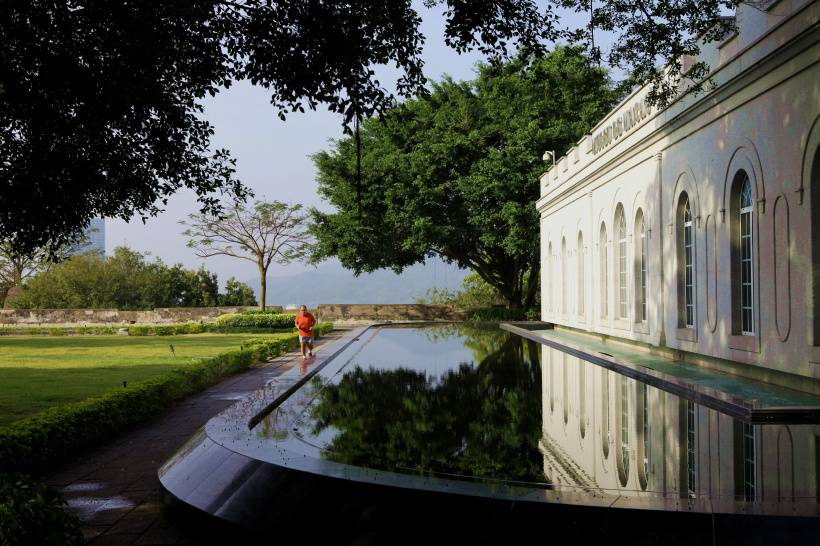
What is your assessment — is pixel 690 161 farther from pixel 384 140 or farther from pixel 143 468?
pixel 384 140

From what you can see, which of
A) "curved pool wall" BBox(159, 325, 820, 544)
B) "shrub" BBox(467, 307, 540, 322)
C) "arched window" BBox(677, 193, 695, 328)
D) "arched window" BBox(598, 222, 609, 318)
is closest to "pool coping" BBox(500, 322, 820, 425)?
"arched window" BBox(677, 193, 695, 328)

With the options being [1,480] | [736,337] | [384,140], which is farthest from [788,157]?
[384,140]

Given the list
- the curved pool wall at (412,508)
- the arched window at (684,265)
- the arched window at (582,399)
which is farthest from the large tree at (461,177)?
the curved pool wall at (412,508)

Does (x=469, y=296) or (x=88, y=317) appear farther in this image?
(x=469, y=296)

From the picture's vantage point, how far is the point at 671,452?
6.74 metres

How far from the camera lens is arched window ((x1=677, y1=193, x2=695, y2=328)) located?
16.3m

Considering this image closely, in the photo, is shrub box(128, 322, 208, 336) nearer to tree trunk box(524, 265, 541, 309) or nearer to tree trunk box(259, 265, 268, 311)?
tree trunk box(259, 265, 268, 311)

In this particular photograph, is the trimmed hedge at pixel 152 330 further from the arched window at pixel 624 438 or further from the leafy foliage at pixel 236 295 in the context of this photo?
the arched window at pixel 624 438

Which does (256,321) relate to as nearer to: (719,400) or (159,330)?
(159,330)

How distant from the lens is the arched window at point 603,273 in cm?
2293

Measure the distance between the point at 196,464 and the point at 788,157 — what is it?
31.5 feet

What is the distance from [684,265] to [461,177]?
72.8ft

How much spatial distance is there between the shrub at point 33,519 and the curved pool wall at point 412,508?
1244mm

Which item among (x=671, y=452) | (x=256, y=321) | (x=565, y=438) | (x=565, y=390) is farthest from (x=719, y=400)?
(x=256, y=321)
